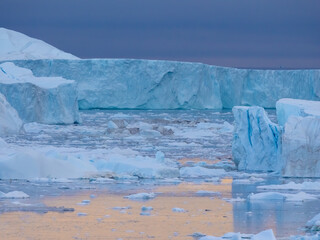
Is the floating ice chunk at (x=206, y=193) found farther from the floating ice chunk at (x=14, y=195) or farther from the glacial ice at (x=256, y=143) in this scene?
the glacial ice at (x=256, y=143)

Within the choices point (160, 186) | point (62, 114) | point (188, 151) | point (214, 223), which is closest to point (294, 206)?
point (214, 223)

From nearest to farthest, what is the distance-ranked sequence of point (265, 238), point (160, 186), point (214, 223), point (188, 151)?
point (265, 238), point (214, 223), point (160, 186), point (188, 151)

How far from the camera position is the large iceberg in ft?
65.6

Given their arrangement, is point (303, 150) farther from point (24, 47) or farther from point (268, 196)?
point (24, 47)

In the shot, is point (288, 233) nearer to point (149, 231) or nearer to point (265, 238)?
point (265, 238)

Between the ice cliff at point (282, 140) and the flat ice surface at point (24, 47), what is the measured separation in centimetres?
2449

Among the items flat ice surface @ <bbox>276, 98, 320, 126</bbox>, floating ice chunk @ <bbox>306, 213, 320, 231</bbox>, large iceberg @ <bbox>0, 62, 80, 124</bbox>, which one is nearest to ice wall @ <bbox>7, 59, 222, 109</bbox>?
large iceberg @ <bbox>0, 62, 80, 124</bbox>

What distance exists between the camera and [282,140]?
874 centimetres

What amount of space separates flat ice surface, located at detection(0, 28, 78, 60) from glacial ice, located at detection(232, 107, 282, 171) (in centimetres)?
2457

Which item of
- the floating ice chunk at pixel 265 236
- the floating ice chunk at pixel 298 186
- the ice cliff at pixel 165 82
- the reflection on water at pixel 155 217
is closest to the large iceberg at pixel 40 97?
the ice cliff at pixel 165 82

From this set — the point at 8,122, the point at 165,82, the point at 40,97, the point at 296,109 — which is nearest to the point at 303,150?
the point at 296,109

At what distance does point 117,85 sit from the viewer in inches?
1198

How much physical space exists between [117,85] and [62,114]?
9.50 m

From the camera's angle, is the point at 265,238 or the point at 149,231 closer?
the point at 265,238
